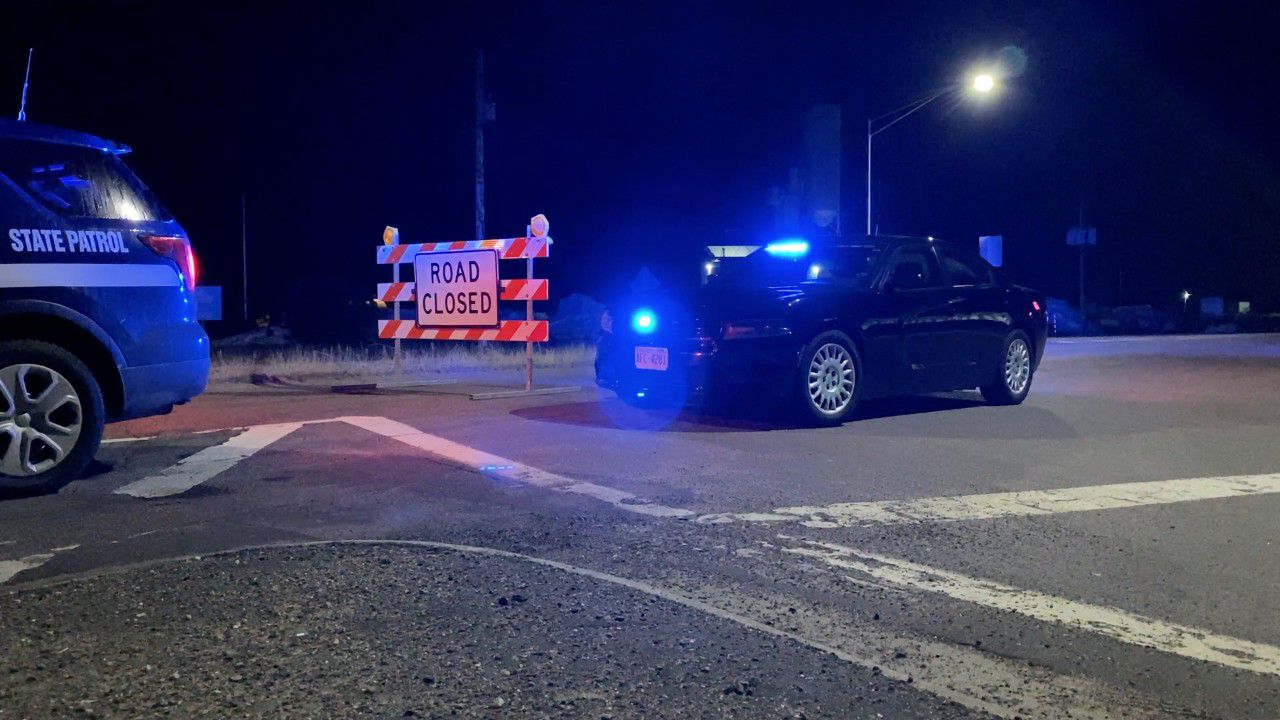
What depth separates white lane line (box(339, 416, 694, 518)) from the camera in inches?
244

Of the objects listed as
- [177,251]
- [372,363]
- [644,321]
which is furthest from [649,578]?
[372,363]

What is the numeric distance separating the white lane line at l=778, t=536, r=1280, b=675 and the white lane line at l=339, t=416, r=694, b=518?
4.05 feet

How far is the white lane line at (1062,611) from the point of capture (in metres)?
3.82

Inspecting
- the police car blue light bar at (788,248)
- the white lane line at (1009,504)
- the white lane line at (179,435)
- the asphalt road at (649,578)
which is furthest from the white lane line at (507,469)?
the police car blue light bar at (788,248)

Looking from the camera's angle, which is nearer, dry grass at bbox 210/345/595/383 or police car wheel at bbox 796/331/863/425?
police car wheel at bbox 796/331/863/425

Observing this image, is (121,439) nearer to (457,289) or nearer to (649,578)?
(457,289)

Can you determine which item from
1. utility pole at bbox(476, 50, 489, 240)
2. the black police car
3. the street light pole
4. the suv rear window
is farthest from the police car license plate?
the street light pole

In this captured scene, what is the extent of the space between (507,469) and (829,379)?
3353 mm

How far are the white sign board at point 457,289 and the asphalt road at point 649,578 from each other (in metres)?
4.39

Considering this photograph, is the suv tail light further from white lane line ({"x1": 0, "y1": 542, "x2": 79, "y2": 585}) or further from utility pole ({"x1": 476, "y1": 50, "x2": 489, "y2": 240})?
utility pole ({"x1": 476, "y1": 50, "x2": 489, "y2": 240})

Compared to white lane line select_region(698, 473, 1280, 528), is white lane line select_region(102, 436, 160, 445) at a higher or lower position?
higher

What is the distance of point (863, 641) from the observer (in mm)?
3881

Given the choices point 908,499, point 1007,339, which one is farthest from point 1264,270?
point 908,499

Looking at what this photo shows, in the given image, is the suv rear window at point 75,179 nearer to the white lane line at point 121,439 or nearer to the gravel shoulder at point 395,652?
the white lane line at point 121,439
